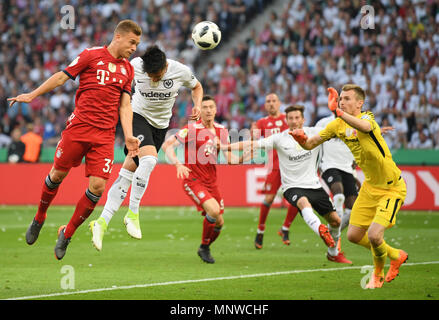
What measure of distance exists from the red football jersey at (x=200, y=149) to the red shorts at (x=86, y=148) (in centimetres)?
291

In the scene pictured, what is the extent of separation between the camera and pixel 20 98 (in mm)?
7855

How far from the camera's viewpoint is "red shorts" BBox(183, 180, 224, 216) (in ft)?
36.1

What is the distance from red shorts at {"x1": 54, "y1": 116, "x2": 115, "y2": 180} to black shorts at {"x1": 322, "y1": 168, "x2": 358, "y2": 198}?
17.5 feet

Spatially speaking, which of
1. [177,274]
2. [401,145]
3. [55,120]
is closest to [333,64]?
[401,145]

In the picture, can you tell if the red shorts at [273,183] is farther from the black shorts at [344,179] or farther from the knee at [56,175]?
the knee at [56,175]

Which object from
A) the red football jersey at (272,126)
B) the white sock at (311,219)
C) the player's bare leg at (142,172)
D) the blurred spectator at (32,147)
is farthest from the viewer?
the blurred spectator at (32,147)

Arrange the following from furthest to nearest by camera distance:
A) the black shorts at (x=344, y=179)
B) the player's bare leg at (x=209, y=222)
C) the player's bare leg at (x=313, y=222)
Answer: the black shorts at (x=344, y=179), the player's bare leg at (x=209, y=222), the player's bare leg at (x=313, y=222)

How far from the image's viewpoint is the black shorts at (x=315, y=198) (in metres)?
10.9

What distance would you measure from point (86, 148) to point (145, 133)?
3.03 ft

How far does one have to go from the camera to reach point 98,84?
842cm

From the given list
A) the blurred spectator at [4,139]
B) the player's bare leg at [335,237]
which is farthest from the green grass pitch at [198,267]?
the blurred spectator at [4,139]
